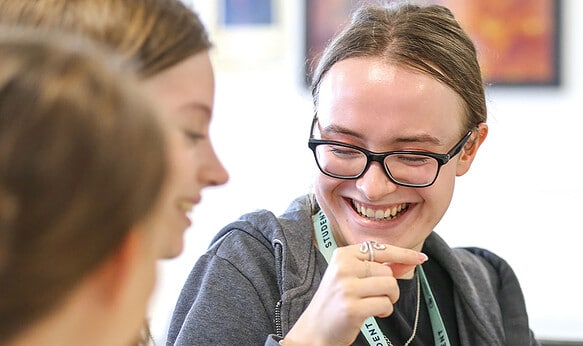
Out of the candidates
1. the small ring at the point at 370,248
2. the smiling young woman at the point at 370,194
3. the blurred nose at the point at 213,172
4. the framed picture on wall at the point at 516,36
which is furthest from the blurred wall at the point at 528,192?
the blurred nose at the point at 213,172

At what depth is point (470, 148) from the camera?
179 centimetres

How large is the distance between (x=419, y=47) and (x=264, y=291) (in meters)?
0.53

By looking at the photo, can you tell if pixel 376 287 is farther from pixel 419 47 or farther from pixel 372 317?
pixel 419 47

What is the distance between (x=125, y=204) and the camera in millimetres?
732

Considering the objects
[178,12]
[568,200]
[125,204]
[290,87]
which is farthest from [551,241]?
[125,204]

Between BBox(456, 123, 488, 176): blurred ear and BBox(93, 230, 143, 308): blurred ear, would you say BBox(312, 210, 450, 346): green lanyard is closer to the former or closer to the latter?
BBox(456, 123, 488, 176): blurred ear

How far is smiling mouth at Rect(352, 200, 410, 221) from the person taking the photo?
1.67 meters

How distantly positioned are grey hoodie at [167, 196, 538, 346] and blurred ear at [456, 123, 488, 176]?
0.67ft

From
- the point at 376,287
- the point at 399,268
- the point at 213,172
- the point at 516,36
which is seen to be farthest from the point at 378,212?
the point at 516,36

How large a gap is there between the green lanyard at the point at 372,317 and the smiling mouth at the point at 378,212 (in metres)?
0.09

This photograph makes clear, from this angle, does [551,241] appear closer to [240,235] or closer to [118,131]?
[240,235]

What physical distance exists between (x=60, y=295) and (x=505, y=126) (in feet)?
11.6

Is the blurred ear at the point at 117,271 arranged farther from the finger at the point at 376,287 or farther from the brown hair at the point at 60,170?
the finger at the point at 376,287

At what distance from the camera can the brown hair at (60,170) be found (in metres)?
0.69
